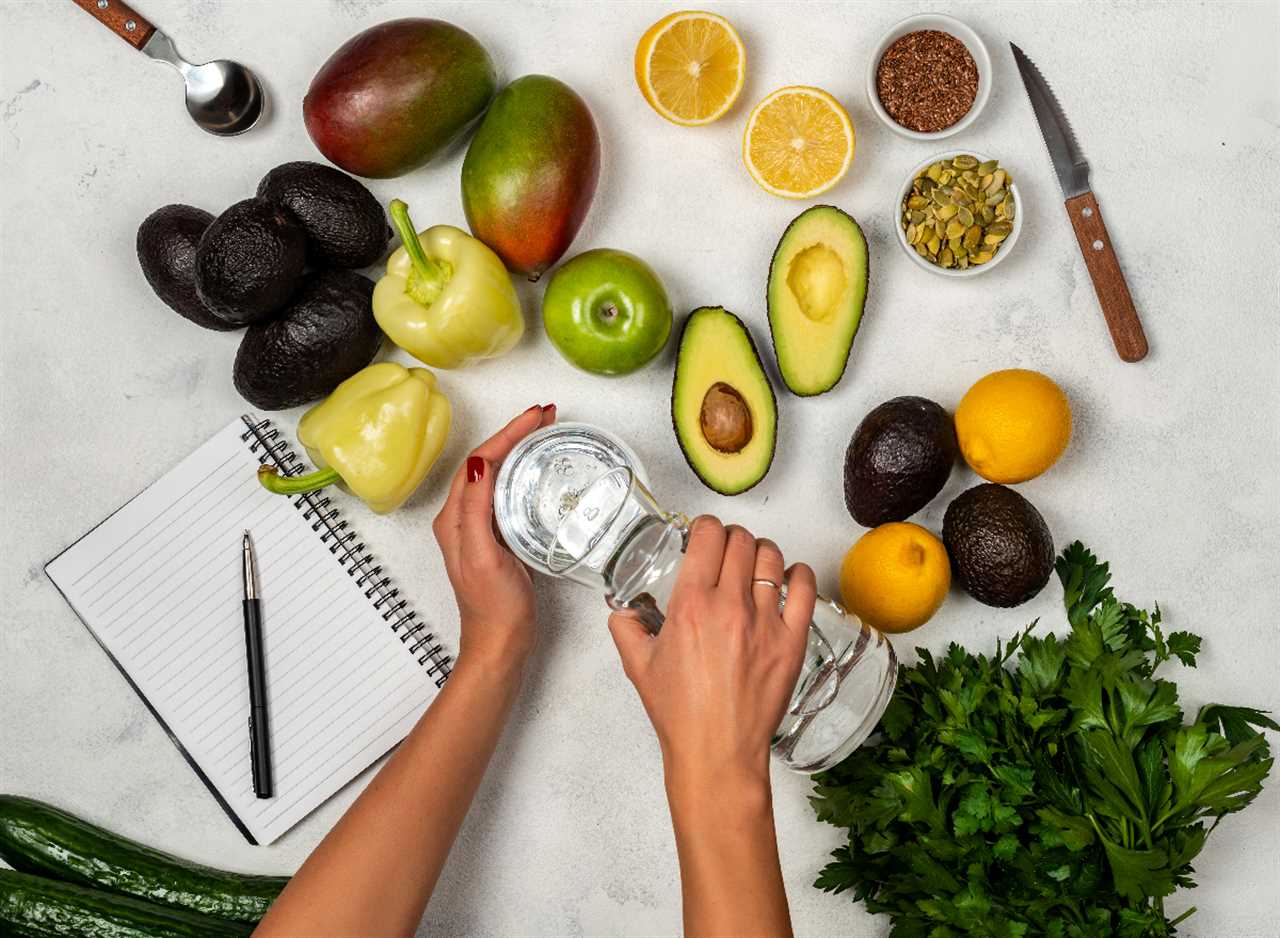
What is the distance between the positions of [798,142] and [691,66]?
17cm

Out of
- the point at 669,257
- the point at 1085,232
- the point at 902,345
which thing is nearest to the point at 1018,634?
the point at 902,345

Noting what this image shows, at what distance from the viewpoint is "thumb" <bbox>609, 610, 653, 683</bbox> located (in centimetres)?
117

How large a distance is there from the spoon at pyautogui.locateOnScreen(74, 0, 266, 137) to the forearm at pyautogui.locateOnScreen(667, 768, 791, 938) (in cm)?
107

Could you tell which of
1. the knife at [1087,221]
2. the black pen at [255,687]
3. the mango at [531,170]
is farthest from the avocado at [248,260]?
the knife at [1087,221]

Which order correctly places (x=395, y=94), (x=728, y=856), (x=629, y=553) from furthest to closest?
(x=395, y=94) < (x=629, y=553) < (x=728, y=856)

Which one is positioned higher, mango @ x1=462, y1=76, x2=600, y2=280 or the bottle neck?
mango @ x1=462, y1=76, x2=600, y2=280

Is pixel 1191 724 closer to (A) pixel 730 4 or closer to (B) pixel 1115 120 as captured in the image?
(B) pixel 1115 120

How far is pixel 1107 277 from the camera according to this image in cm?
151

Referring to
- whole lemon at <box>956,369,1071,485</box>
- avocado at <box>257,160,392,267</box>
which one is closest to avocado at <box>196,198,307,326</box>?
avocado at <box>257,160,392,267</box>

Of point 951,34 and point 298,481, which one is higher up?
point 951,34

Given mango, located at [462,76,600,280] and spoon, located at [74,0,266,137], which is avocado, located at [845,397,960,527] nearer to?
mango, located at [462,76,600,280]

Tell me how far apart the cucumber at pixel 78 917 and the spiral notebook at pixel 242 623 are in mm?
139

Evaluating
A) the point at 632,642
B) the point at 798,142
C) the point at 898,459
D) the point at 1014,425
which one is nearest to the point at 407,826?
the point at 632,642

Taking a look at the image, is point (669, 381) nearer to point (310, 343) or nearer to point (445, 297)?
point (445, 297)
